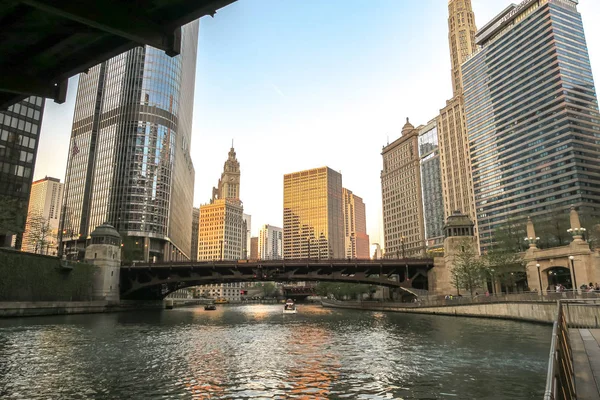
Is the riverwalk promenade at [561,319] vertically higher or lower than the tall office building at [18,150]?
lower

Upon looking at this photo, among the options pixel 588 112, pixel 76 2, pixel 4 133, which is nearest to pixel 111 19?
pixel 76 2

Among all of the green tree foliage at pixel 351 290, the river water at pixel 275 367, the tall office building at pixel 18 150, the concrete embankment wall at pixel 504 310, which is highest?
the tall office building at pixel 18 150

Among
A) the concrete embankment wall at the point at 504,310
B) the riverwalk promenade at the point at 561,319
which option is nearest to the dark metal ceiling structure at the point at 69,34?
the riverwalk promenade at the point at 561,319

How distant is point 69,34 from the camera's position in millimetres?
13211

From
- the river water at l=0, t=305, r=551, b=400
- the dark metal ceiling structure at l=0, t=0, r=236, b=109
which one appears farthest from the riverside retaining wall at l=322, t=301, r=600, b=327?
the dark metal ceiling structure at l=0, t=0, r=236, b=109

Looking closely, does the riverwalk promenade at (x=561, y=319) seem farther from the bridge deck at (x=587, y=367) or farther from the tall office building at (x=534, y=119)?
the tall office building at (x=534, y=119)

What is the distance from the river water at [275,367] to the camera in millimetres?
18906

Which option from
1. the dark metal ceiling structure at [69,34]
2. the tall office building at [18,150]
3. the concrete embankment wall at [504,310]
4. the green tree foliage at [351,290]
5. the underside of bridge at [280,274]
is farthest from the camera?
the green tree foliage at [351,290]

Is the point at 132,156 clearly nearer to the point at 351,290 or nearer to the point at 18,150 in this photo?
the point at 18,150

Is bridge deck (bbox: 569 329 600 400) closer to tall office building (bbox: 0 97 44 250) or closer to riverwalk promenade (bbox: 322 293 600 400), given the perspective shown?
riverwalk promenade (bbox: 322 293 600 400)

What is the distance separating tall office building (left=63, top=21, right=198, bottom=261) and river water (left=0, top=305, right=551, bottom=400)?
119 metres

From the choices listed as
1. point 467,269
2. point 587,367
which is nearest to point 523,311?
point 467,269

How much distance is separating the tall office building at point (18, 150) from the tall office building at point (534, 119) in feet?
559

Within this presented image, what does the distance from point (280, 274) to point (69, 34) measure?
89606 millimetres
